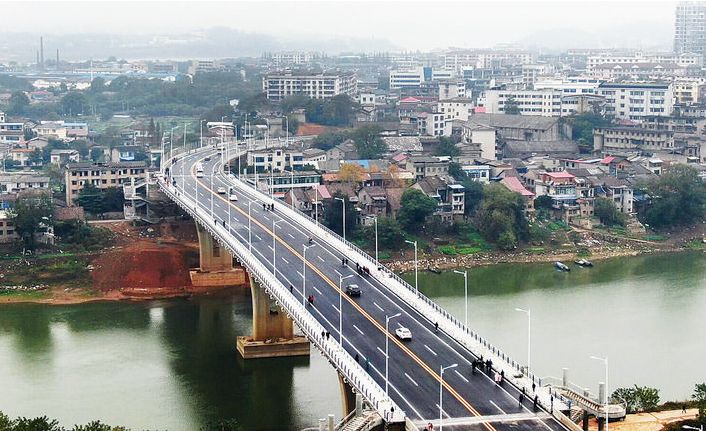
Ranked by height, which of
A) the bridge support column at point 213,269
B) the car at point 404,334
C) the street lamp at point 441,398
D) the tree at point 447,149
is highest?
the tree at point 447,149

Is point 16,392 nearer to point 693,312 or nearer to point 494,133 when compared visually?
point 693,312

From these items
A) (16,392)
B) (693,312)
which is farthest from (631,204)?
(16,392)

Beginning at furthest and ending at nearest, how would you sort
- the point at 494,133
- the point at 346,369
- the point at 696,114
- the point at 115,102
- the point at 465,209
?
the point at 115,102 < the point at 696,114 < the point at 494,133 < the point at 465,209 < the point at 346,369

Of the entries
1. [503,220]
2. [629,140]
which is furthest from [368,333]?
[629,140]

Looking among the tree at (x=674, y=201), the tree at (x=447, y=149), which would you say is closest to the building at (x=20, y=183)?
the tree at (x=447, y=149)

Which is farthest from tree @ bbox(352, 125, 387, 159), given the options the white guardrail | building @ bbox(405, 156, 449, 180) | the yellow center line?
the white guardrail

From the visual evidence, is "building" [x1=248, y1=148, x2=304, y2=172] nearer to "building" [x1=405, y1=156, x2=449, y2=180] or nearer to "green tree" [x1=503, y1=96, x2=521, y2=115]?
"building" [x1=405, y1=156, x2=449, y2=180]

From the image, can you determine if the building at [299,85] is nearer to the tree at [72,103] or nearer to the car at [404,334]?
the tree at [72,103]
